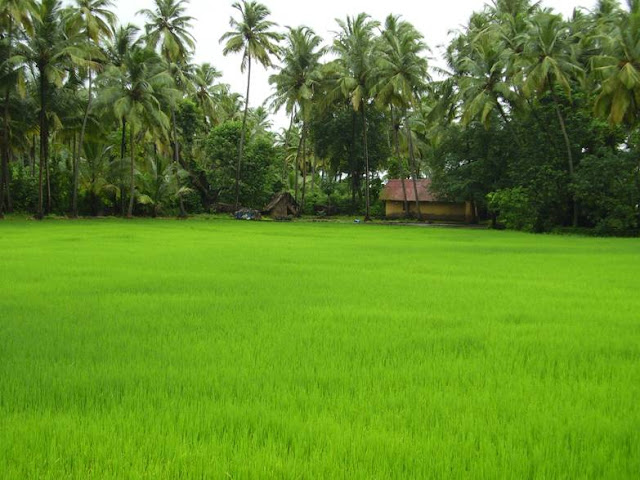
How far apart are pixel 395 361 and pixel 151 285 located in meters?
5.23

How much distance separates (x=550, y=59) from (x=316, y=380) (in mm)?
26740

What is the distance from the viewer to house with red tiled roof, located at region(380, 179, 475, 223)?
43888mm

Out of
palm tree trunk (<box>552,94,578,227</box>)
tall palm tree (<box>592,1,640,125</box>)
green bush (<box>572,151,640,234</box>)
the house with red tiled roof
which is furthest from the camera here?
the house with red tiled roof

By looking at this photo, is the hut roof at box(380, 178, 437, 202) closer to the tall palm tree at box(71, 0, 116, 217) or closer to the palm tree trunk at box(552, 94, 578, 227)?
the palm tree trunk at box(552, 94, 578, 227)

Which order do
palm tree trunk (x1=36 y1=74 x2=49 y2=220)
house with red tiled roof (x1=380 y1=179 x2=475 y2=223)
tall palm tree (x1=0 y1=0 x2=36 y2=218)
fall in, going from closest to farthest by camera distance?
tall palm tree (x1=0 y1=0 x2=36 y2=218), palm tree trunk (x1=36 y1=74 x2=49 y2=220), house with red tiled roof (x1=380 y1=179 x2=475 y2=223)

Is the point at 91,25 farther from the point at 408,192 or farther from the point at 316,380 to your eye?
the point at 316,380

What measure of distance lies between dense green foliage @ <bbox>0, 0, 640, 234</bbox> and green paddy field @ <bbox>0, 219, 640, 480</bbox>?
70.7 ft

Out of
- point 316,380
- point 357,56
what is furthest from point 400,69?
point 316,380

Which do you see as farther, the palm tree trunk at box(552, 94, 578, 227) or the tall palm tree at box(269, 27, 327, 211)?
the tall palm tree at box(269, 27, 327, 211)

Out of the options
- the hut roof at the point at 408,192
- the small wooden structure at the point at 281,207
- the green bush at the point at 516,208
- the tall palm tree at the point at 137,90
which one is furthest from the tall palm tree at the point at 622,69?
the small wooden structure at the point at 281,207

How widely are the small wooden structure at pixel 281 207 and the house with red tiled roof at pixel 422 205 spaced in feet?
23.0

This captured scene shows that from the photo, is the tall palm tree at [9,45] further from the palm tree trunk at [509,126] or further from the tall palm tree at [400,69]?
the palm tree trunk at [509,126]

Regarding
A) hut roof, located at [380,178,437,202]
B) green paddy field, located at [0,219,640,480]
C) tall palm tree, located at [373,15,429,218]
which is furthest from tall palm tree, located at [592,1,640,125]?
hut roof, located at [380,178,437,202]

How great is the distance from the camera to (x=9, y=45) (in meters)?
28.9
